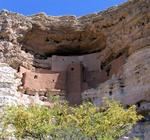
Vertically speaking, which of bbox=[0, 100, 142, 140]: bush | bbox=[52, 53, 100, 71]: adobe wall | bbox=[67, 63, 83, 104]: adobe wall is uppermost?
bbox=[52, 53, 100, 71]: adobe wall

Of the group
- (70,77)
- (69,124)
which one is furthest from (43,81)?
(69,124)

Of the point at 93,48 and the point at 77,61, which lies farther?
the point at 93,48

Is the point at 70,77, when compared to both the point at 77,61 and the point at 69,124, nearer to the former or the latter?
the point at 77,61

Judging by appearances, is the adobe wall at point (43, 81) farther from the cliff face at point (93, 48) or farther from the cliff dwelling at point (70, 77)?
the cliff face at point (93, 48)

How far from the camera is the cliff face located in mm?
19047

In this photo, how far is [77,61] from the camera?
24219 millimetres

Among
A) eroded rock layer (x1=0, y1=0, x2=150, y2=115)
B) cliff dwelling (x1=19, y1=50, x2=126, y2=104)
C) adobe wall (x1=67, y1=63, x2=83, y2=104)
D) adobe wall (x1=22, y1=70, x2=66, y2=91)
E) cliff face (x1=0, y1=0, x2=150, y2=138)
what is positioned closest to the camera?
cliff face (x1=0, y1=0, x2=150, y2=138)

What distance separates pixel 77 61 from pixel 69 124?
13224 mm

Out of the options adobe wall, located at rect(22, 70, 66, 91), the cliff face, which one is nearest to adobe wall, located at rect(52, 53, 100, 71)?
the cliff face

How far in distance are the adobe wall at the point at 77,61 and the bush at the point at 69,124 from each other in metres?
12.0

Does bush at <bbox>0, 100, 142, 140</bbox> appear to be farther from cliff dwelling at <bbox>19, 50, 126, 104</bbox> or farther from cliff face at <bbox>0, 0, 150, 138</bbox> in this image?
cliff dwelling at <bbox>19, 50, 126, 104</bbox>

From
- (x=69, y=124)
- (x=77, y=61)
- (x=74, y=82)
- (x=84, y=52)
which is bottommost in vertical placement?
(x=69, y=124)

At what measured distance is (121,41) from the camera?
21.5 meters

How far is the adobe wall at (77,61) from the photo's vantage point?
23578 millimetres
